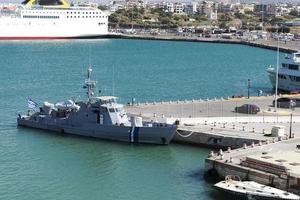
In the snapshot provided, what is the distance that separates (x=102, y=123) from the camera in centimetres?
4019

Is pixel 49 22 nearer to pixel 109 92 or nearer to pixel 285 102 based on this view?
pixel 109 92

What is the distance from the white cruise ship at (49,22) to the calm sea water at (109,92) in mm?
8857

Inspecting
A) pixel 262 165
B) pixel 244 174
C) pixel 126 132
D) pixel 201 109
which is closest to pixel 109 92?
pixel 201 109

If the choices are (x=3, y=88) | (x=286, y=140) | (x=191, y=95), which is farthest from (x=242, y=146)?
(x=3, y=88)

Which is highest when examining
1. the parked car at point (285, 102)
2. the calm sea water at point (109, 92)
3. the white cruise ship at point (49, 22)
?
the white cruise ship at point (49, 22)

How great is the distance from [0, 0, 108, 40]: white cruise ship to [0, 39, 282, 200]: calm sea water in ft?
29.1

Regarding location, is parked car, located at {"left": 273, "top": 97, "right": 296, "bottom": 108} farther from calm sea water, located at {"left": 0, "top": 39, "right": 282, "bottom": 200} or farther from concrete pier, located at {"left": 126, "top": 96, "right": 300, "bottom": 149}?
calm sea water, located at {"left": 0, "top": 39, "right": 282, "bottom": 200}

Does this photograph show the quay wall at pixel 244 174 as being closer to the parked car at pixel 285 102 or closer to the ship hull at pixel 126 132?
the ship hull at pixel 126 132

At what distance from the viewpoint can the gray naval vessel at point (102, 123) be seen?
38.5m

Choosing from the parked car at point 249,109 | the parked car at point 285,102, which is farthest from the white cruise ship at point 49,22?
the parked car at point 249,109

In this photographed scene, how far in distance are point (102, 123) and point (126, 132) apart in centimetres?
183

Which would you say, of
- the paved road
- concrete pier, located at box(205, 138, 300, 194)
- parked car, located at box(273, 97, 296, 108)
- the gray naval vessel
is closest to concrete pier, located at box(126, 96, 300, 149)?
the paved road

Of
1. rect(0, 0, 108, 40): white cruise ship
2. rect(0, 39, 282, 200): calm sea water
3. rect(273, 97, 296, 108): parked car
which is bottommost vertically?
rect(0, 39, 282, 200): calm sea water

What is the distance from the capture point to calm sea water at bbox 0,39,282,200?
30922 millimetres
